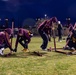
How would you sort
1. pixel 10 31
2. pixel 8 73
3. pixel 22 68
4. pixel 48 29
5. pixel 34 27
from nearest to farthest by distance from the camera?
pixel 8 73, pixel 22 68, pixel 10 31, pixel 48 29, pixel 34 27

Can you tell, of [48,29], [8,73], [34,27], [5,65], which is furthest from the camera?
[34,27]

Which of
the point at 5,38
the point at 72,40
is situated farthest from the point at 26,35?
the point at 72,40

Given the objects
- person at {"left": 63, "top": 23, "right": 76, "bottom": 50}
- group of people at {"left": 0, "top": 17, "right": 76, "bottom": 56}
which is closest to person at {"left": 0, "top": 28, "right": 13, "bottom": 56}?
group of people at {"left": 0, "top": 17, "right": 76, "bottom": 56}

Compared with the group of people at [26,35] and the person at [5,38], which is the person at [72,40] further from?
the person at [5,38]

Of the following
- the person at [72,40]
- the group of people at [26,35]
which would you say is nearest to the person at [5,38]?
the group of people at [26,35]

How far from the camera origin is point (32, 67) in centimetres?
1101

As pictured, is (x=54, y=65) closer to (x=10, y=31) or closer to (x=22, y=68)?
(x=22, y=68)

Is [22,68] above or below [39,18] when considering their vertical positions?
below

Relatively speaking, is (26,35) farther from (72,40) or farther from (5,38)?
(72,40)

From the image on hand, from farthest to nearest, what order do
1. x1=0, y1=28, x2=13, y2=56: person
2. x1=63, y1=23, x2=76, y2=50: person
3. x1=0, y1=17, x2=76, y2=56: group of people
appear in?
1. x1=63, y1=23, x2=76, y2=50: person
2. x1=0, y1=17, x2=76, y2=56: group of people
3. x1=0, y1=28, x2=13, y2=56: person

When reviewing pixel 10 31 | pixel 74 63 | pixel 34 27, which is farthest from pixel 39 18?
pixel 74 63

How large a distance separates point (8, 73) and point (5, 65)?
164cm

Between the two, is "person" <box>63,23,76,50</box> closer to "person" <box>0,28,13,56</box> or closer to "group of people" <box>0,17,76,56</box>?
"group of people" <box>0,17,76,56</box>

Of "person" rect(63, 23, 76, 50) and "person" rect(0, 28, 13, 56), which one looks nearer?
"person" rect(0, 28, 13, 56)
